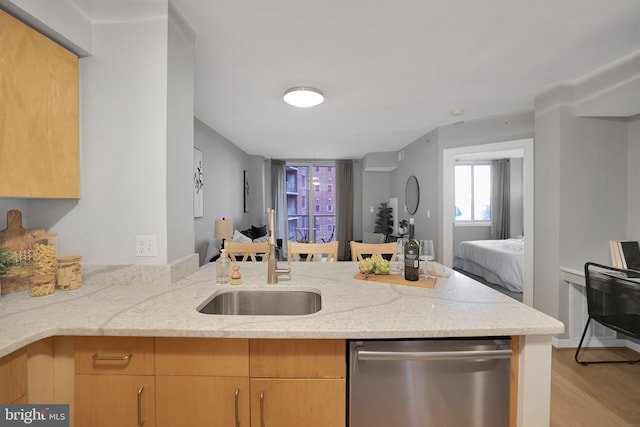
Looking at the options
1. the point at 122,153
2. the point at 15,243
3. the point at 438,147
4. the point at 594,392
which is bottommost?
the point at 594,392

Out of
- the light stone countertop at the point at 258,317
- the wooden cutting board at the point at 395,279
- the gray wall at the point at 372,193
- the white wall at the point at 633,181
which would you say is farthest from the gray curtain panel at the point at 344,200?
the light stone countertop at the point at 258,317

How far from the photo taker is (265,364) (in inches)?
38.6

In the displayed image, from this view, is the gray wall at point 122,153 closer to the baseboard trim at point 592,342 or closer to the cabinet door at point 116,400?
the cabinet door at point 116,400

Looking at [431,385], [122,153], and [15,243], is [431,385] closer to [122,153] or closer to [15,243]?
[122,153]

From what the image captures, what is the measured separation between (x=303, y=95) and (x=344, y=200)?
4.41 meters

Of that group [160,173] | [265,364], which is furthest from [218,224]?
[265,364]

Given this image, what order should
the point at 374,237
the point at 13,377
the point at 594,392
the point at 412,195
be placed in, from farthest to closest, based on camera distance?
the point at 374,237
the point at 412,195
the point at 594,392
the point at 13,377

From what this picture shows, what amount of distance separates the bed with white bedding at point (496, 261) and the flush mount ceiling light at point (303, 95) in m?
3.40

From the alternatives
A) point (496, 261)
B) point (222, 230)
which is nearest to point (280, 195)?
point (222, 230)

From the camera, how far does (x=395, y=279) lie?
156 centimetres

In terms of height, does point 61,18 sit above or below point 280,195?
above

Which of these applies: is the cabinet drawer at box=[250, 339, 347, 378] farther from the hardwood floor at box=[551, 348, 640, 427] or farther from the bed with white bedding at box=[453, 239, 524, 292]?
the bed with white bedding at box=[453, 239, 524, 292]

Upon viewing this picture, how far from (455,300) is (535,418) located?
1.46 feet

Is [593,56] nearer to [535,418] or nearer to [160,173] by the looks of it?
[535,418]
